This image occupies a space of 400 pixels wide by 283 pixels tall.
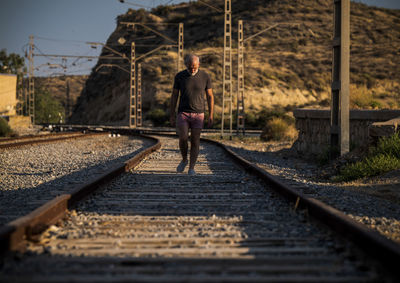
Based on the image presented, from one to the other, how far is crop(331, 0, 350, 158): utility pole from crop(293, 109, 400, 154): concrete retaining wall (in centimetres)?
57

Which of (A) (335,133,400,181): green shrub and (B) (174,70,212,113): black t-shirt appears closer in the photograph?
(B) (174,70,212,113): black t-shirt

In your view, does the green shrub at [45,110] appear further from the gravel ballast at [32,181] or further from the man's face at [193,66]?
the man's face at [193,66]

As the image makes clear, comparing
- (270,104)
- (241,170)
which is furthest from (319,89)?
(241,170)

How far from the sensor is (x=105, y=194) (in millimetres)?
6652

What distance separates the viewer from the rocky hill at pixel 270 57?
206 ft

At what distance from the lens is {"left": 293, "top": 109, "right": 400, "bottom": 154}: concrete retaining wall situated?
11320 millimetres

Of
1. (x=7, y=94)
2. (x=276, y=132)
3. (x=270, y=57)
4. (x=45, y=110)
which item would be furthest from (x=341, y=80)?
(x=45, y=110)

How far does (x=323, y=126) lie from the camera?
13266 mm

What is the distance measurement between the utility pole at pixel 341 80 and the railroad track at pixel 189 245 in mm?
4818

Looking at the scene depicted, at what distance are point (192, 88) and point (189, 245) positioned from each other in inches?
191

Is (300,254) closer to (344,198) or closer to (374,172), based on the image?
(344,198)

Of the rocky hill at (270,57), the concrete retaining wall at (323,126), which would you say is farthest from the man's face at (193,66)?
the rocky hill at (270,57)

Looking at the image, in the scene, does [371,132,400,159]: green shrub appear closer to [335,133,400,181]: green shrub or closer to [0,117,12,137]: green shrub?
[335,133,400,181]: green shrub

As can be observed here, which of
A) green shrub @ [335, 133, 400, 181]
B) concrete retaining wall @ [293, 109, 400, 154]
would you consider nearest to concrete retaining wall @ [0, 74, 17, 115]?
concrete retaining wall @ [293, 109, 400, 154]
